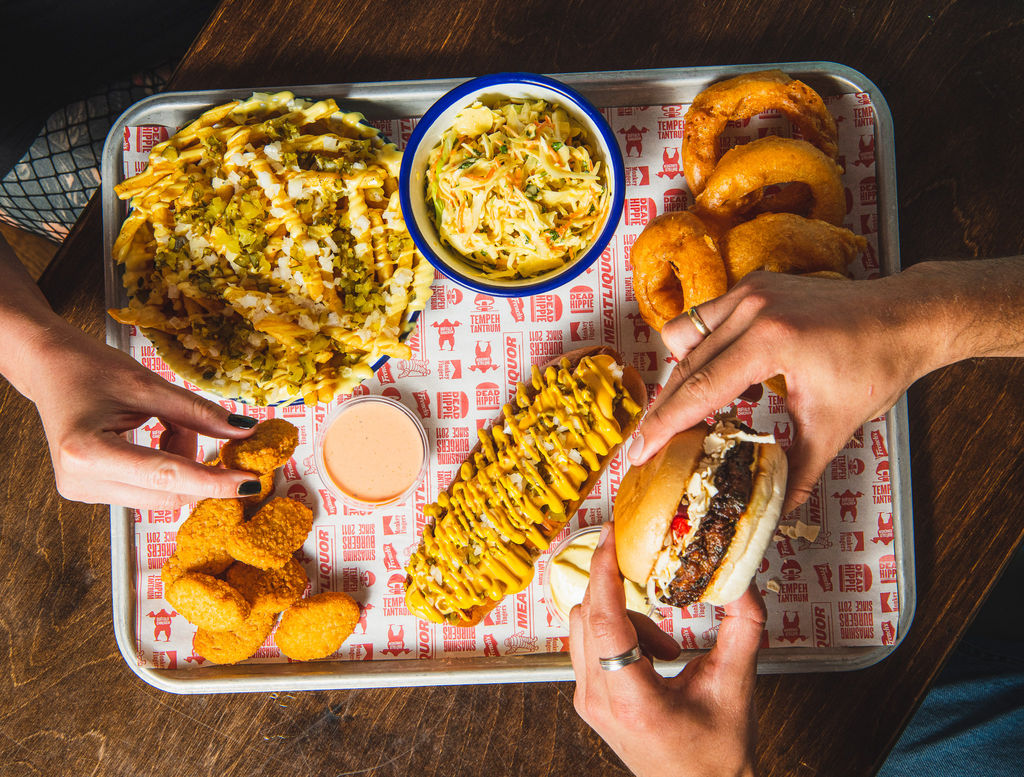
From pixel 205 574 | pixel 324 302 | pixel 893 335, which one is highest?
pixel 324 302

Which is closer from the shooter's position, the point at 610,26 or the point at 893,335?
the point at 893,335

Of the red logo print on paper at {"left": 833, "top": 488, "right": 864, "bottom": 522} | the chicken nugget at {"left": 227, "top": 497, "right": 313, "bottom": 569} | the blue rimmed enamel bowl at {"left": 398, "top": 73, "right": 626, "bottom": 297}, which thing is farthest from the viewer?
the red logo print on paper at {"left": 833, "top": 488, "right": 864, "bottom": 522}

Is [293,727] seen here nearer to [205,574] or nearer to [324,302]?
[205,574]

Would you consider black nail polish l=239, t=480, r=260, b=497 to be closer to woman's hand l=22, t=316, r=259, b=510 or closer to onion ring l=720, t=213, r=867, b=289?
woman's hand l=22, t=316, r=259, b=510

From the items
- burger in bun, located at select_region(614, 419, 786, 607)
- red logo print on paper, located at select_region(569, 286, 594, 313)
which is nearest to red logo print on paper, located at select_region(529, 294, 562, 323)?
red logo print on paper, located at select_region(569, 286, 594, 313)

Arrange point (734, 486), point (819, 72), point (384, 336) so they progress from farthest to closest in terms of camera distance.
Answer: point (819, 72), point (384, 336), point (734, 486)

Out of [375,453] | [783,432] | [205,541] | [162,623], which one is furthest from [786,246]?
[162,623]

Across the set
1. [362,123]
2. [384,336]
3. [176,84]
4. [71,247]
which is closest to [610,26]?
[362,123]
